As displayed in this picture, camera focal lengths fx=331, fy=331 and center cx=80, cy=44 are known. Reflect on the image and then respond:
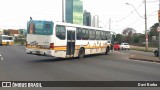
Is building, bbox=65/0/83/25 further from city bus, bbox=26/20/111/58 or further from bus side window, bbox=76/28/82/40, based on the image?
city bus, bbox=26/20/111/58

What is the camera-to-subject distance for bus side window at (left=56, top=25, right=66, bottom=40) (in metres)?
23.9

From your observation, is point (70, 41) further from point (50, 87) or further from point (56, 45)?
point (50, 87)

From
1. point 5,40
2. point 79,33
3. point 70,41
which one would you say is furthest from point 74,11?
point 70,41

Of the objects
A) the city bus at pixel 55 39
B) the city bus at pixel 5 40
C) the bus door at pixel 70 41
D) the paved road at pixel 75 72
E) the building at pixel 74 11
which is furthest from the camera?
the building at pixel 74 11

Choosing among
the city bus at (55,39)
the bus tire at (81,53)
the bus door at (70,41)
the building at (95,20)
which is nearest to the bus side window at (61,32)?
the city bus at (55,39)

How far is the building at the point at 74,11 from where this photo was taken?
9106 cm

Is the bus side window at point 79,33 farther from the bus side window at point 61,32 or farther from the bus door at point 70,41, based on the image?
the bus side window at point 61,32

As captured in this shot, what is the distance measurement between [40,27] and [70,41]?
10.1 ft

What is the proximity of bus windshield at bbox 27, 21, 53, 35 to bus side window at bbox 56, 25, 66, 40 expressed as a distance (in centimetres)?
72

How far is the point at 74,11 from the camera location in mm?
95250

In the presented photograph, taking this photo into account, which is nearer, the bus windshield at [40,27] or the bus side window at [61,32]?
the bus windshield at [40,27]

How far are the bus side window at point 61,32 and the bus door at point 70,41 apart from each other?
66 cm

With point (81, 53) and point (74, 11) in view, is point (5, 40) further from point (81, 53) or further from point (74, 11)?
point (81, 53)

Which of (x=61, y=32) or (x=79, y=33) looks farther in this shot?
(x=79, y=33)
